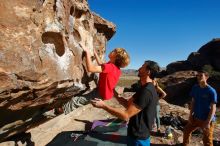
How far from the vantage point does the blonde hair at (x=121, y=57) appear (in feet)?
16.1

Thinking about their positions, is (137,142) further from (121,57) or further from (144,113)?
(121,57)

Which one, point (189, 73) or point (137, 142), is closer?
point (137, 142)

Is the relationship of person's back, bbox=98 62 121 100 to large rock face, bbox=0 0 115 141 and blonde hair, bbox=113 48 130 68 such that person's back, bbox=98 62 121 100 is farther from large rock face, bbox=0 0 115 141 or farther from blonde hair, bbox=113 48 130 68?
large rock face, bbox=0 0 115 141

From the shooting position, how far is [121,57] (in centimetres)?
495

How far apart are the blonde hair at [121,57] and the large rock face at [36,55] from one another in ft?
2.33

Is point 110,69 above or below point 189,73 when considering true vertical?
below

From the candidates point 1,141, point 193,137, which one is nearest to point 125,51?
point 1,141

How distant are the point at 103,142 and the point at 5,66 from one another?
20.8 ft

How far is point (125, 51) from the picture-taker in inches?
195

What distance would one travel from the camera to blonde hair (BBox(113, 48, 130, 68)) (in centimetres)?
491

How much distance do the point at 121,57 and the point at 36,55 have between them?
149 centimetres

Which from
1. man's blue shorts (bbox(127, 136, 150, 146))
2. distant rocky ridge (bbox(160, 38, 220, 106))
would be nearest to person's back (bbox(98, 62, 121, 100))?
man's blue shorts (bbox(127, 136, 150, 146))

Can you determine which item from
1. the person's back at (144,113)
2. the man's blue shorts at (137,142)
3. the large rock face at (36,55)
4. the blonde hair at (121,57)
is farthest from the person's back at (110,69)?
the man's blue shorts at (137,142)

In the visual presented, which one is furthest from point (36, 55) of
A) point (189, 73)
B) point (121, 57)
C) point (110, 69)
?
point (189, 73)
